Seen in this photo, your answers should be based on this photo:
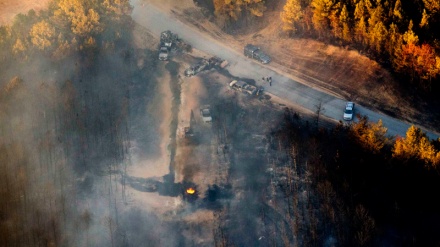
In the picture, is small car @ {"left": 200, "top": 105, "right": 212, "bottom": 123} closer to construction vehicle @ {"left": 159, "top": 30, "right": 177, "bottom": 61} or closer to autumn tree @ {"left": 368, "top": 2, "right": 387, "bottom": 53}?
construction vehicle @ {"left": 159, "top": 30, "right": 177, "bottom": 61}

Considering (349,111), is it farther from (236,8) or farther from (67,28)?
(67,28)

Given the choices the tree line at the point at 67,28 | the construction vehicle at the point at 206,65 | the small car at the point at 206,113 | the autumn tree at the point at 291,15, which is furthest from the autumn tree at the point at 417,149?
the tree line at the point at 67,28

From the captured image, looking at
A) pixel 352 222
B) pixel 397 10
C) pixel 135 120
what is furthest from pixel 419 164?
pixel 135 120

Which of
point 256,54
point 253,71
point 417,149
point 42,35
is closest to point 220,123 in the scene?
point 253,71

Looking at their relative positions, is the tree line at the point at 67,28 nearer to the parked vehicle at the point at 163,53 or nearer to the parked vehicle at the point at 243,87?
the parked vehicle at the point at 163,53

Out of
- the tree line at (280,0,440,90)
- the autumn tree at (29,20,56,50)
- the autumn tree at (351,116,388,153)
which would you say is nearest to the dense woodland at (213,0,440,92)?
the tree line at (280,0,440,90)

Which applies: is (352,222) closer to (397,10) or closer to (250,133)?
(250,133)
